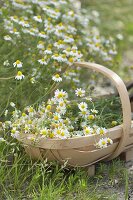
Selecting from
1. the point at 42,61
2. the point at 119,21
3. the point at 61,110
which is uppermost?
the point at 42,61

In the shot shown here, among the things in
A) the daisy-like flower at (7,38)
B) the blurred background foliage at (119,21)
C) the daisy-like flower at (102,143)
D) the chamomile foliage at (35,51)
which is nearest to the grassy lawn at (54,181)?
the daisy-like flower at (102,143)

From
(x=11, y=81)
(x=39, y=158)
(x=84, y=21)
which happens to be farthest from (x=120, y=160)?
(x=84, y=21)

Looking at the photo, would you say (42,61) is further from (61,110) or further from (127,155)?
(127,155)

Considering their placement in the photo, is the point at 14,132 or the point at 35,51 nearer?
the point at 14,132

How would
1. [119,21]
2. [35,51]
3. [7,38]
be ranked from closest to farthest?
[7,38], [35,51], [119,21]

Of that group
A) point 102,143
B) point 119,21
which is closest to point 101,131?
point 102,143

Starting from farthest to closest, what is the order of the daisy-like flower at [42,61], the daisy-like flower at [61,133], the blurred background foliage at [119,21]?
the blurred background foliage at [119,21]
the daisy-like flower at [42,61]
the daisy-like flower at [61,133]

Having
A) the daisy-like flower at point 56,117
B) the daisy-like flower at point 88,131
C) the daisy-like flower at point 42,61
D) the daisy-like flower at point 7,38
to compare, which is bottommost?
the daisy-like flower at point 88,131

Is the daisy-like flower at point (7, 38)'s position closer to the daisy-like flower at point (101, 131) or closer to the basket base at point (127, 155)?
the daisy-like flower at point (101, 131)
